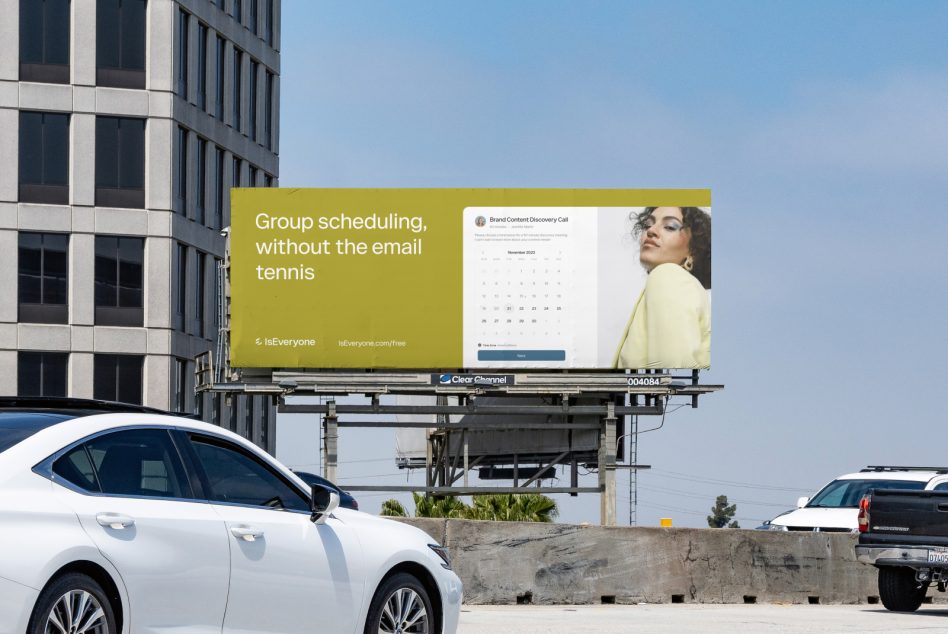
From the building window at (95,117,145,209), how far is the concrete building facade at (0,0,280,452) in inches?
1.3

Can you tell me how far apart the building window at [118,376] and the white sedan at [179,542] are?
158ft

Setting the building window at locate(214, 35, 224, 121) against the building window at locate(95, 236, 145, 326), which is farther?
the building window at locate(214, 35, 224, 121)

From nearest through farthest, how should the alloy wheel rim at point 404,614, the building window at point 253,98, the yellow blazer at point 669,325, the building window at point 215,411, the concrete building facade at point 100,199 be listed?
1. the alloy wheel rim at point 404,614
2. the yellow blazer at point 669,325
3. the concrete building facade at point 100,199
4. the building window at point 215,411
5. the building window at point 253,98

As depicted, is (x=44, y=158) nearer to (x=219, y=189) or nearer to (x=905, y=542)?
(x=219, y=189)

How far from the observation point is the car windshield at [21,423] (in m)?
7.88

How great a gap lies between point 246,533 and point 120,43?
50822 mm

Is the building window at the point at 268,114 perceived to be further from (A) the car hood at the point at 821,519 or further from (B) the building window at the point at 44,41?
(A) the car hood at the point at 821,519

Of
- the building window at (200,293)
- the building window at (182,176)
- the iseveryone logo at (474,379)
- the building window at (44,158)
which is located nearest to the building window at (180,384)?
the building window at (200,293)

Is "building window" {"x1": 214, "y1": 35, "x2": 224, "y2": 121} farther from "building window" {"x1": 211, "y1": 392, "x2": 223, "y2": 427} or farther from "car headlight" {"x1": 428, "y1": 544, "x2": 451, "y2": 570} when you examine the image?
"car headlight" {"x1": 428, "y1": 544, "x2": 451, "y2": 570}

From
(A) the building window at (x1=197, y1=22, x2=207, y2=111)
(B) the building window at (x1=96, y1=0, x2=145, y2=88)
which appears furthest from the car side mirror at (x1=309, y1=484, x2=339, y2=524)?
(A) the building window at (x1=197, y1=22, x2=207, y2=111)

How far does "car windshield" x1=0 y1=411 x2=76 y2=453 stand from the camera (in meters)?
7.88

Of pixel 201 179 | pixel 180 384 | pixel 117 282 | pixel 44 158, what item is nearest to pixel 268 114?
pixel 201 179

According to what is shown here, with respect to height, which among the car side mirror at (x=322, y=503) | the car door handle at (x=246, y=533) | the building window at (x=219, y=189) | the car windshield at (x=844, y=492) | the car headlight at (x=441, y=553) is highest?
the building window at (x=219, y=189)

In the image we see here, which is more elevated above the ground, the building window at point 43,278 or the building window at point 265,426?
the building window at point 43,278
